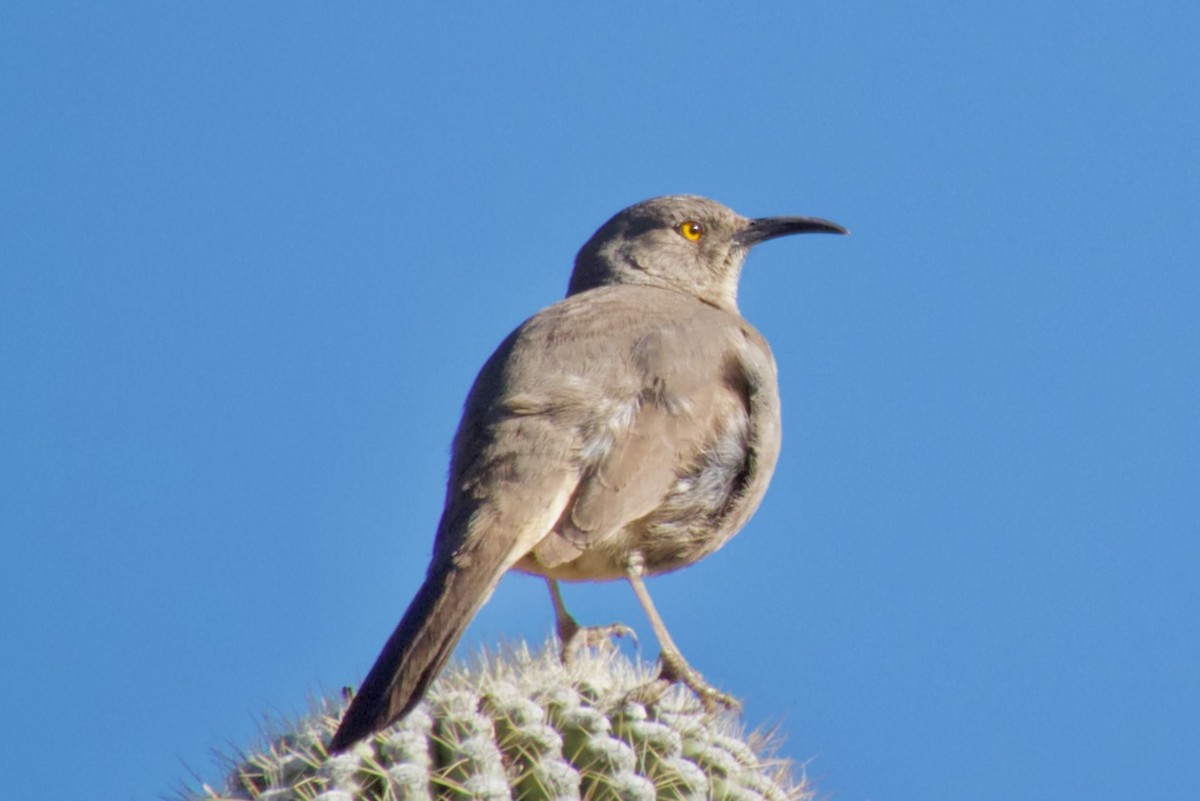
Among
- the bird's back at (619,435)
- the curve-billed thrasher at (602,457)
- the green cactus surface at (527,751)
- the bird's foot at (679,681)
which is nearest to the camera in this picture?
the green cactus surface at (527,751)

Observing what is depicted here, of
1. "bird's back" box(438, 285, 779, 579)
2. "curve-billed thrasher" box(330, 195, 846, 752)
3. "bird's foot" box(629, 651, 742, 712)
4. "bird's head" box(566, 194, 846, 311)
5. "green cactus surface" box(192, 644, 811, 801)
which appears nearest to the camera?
"green cactus surface" box(192, 644, 811, 801)

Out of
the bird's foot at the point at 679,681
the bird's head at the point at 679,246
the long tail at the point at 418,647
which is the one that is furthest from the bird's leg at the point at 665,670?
the bird's head at the point at 679,246

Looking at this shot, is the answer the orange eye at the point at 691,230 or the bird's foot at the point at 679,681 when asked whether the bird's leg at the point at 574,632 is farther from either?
the orange eye at the point at 691,230

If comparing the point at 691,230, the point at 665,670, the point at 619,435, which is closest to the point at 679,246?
the point at 691,230

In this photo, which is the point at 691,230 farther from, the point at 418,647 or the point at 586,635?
the point at 418,647

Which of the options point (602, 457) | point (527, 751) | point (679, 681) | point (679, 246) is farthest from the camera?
point (679, 246)

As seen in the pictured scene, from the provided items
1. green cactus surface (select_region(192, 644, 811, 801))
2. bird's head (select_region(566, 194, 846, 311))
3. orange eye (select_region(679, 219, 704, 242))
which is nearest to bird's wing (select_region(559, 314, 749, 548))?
green cactus surface (select_region(192, 644, 811, 801))

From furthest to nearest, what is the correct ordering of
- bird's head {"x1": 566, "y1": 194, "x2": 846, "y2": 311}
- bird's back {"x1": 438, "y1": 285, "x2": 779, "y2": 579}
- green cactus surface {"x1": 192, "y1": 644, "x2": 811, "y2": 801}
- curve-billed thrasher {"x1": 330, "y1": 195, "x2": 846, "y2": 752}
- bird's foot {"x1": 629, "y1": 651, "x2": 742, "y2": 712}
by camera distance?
bird's head {"x1": 566, "y1": 194, "x2": 846, "y2": 311} < bird's back {"x1": 438, "y1": 285, "x2": 779, "y2": 579} < curve-billed thrasher {"x1": 330, "y1": 195, "x2": 846, "y2": 752} < bird's foot {"x1": 629, "y1": 651, "x2": 742, "y2": 712} < green cactus surface {"x1": 192, "y1": 644, "x2": 811, "y2": 801}

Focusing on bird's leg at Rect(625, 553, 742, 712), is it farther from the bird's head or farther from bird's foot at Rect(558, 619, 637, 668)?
the bird's head

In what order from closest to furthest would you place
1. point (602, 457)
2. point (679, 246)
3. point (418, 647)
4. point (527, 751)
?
1. point (527, 751)
2. point (418, 647)
3. point (602, 457)
4. point (679, 246)
